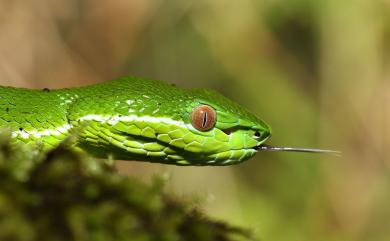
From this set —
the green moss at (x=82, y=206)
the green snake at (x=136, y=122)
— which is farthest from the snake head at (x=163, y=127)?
the green moss at (x=82, y=206)

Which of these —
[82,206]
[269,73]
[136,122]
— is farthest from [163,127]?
[269,73]

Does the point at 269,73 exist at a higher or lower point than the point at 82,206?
higher

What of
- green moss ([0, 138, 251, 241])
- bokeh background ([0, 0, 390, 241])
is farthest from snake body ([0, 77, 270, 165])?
bokeh background ([0, 0, 390, 241])

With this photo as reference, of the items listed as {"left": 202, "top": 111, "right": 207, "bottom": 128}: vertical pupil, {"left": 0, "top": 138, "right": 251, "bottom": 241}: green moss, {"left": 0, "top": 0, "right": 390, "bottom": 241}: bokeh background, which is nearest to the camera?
{"left": 0, "top": 138, "right": 251, "bottom": 241}: green moss

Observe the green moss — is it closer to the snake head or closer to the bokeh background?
the snake head

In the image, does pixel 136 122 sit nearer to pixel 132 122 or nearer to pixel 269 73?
pixel 132 122

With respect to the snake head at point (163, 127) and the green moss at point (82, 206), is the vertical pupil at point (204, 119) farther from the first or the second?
the green moss at point (82, 206)
